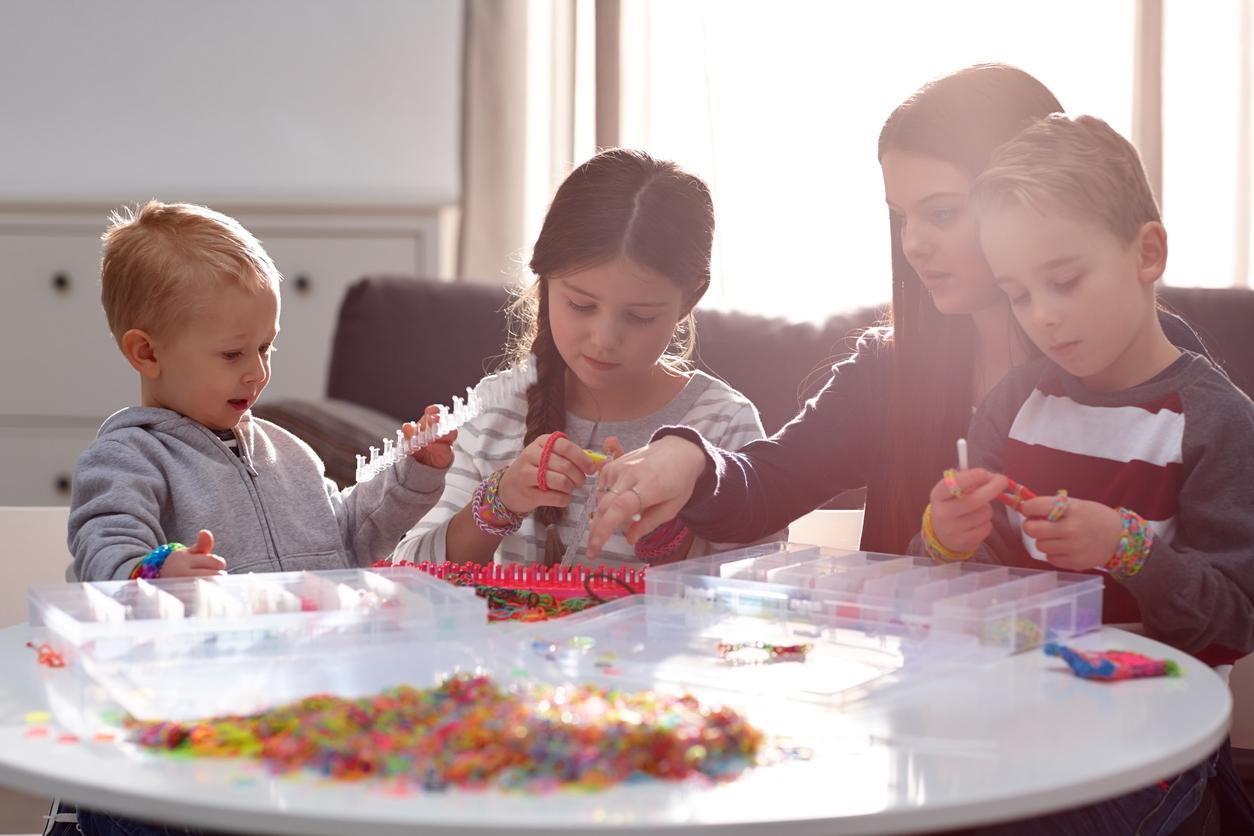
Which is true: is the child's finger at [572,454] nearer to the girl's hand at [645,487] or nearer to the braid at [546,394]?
the girl's hand at [645,487]

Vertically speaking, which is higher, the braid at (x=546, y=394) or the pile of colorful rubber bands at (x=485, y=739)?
the braid at (x=546, y=394)

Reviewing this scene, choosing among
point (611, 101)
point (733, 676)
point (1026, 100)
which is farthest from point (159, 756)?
point (611, 101)

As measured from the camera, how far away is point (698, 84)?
3086 millimetres

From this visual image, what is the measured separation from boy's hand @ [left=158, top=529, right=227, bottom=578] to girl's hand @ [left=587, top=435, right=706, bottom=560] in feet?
0.94

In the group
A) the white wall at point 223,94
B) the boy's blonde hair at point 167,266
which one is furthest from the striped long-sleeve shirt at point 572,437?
the white wall at point 223,94

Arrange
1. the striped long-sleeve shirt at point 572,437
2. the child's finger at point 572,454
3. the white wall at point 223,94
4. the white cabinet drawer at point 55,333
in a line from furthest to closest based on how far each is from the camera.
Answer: the white wall at point 223,94
the white cabinet drawer at point 55,333
the striped long-sleeve shirt at point 572,437
the child's finger at point 572,454

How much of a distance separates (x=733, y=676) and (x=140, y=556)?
0.51 metres

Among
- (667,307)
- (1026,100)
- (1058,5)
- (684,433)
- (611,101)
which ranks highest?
(1058,5)

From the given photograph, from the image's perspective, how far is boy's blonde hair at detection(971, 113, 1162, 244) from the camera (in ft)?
3.38

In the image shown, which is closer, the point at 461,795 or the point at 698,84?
the point at 461,795

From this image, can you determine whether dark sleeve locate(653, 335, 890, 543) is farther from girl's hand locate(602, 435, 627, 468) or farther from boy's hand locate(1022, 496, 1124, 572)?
boy's hand locate(1022, 496, 1124, 572)

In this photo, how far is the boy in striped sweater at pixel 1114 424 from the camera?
3.16 ft

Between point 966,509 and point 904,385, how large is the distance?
0.39 meters

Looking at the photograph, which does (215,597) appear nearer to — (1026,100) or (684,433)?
(684,433)
